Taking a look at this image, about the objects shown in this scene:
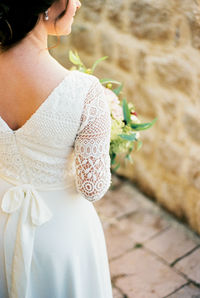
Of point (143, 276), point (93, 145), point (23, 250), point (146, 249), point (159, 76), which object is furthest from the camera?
point (159, 76)

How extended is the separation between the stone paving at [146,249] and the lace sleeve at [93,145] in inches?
52.1

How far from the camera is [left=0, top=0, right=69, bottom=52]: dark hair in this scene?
1269 millimetres

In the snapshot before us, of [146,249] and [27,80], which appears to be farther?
[146,249]

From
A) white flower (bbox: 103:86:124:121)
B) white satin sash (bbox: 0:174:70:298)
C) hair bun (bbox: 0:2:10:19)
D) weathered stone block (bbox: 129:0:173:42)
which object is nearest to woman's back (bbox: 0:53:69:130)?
hair bun (bbox: 0:2:10:19)

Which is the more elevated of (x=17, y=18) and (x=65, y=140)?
(x=17, y=18)

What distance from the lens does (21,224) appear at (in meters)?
1.55

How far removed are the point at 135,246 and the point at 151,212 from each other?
48cm

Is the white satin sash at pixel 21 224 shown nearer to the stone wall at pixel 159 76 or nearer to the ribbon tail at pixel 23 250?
the ribbon tail at pixel 23 250

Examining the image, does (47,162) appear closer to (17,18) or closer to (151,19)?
(17,18)

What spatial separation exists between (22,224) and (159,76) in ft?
6.40

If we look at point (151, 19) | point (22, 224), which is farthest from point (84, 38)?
point (22, 224)

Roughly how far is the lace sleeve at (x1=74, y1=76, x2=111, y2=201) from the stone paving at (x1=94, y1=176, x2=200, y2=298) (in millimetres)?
1323

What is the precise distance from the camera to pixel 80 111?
135cm

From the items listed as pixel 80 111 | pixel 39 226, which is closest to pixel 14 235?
pixel 39 226
